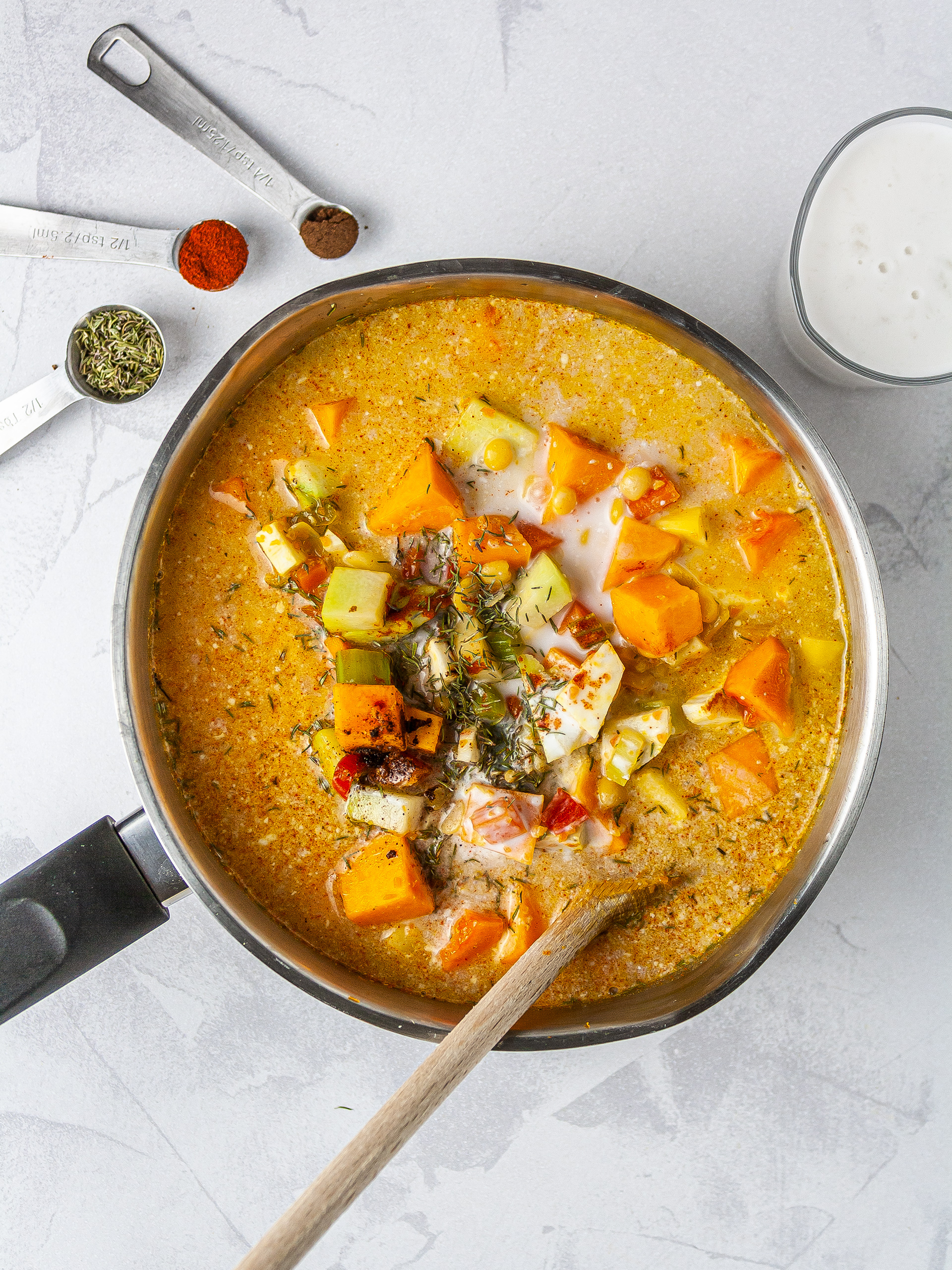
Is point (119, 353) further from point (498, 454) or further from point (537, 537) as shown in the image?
point (537, 537)

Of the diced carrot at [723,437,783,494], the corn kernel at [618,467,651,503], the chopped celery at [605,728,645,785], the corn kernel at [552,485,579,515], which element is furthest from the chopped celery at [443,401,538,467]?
the chopped celery at [605,728,645,785]

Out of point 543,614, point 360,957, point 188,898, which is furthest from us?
point 188,898

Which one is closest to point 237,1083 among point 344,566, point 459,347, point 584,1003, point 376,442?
point 584,1003

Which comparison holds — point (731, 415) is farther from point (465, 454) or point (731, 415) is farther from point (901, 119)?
point (901, 119)

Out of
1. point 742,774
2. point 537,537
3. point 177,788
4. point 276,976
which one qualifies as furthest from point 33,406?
point 742,774

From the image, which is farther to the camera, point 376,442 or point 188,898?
point 188,898
